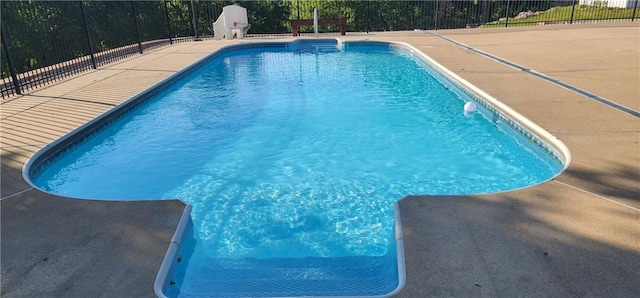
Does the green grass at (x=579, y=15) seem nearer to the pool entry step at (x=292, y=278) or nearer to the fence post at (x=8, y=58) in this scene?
the fence post at (x=8, y=58)

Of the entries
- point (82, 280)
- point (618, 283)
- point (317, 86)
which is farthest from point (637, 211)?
point (317, 86)

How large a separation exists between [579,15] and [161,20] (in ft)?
63.2

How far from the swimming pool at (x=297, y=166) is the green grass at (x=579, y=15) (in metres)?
13.1

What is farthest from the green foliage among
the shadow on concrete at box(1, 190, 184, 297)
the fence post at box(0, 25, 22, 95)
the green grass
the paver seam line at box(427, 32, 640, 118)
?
the shadow on concrete at box(1, 190, 184, 297)

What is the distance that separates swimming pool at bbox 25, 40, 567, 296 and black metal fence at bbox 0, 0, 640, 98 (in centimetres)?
373

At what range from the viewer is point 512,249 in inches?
117

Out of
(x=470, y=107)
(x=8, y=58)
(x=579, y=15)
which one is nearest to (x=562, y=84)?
(x=470, y=107)

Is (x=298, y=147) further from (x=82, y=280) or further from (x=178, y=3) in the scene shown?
(x=178, y=3)

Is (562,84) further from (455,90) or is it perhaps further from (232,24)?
(232,24)

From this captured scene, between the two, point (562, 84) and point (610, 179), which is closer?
point (610, 179)

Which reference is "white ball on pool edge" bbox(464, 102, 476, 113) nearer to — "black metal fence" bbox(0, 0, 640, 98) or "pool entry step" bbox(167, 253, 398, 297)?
"pool entry step" bbox(167, 253, 398, 297)

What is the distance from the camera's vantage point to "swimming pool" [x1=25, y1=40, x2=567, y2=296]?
12.0ft

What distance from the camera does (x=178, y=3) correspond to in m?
19.2

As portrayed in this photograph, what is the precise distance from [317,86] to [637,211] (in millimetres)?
7520
